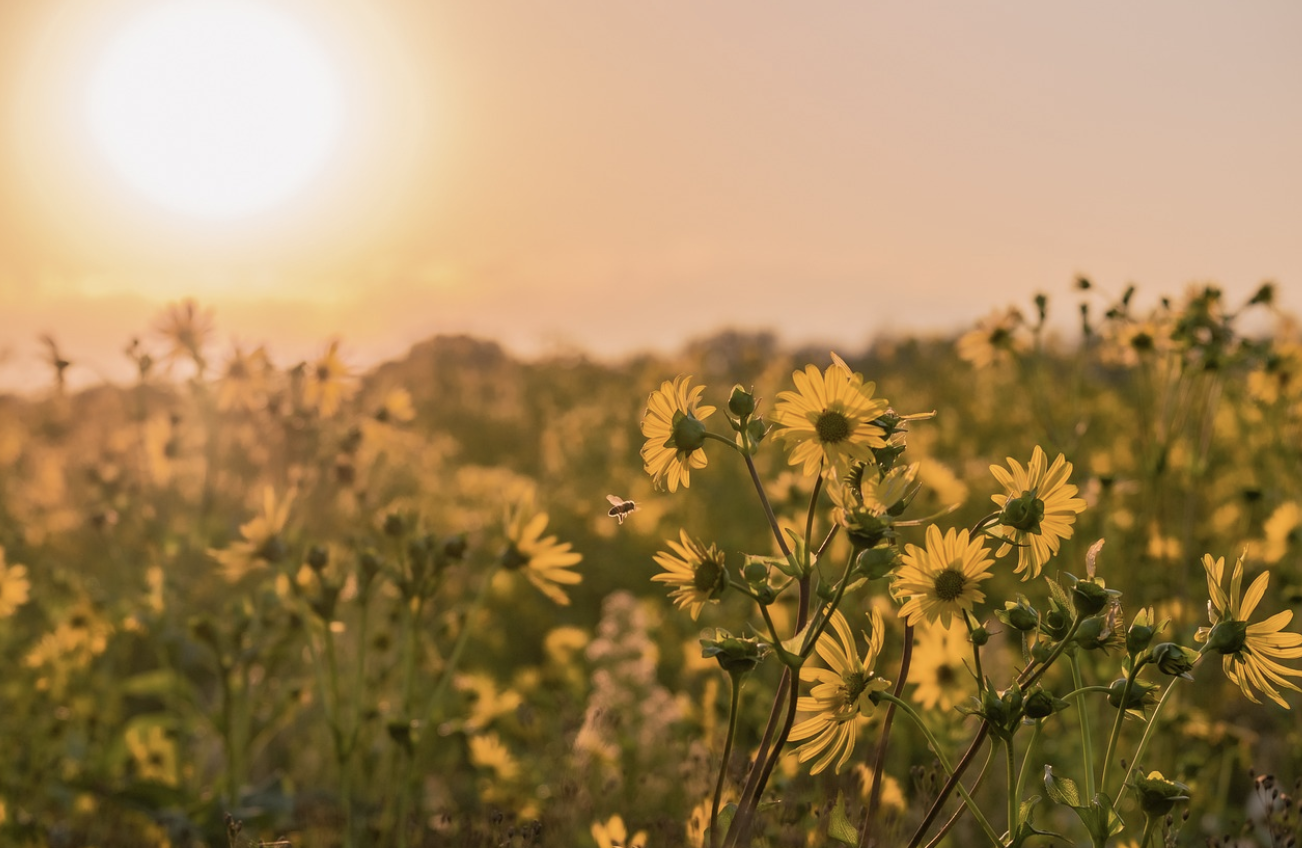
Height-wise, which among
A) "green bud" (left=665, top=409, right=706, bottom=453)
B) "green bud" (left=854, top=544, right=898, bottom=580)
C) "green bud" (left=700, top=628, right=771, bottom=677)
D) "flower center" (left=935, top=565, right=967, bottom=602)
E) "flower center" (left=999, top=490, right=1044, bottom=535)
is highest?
"green bud" (left=665, top=409, right=706, bottom=453)

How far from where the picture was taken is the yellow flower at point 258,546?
2.28 meters

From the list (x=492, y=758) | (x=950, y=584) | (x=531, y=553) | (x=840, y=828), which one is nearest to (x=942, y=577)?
(x=950, y=584)

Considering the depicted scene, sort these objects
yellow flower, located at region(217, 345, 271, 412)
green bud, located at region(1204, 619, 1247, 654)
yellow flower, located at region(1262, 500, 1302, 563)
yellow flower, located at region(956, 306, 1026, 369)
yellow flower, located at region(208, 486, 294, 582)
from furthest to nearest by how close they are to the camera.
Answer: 1. yellow flower, located at region(956, 306, 1026, 369)
2. yellow flower, located at region(217, 345, 271, 412)
3. yellow flower, located at region(1262, 500, 1302, 563)
4. yellow flower, located at region(208, 486, 294, 582)
5. green bud, located at region(1204, 619, 1247, 654)

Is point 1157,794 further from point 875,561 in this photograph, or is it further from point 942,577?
point 875,561

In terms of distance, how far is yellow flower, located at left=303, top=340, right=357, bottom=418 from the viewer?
10.3ft

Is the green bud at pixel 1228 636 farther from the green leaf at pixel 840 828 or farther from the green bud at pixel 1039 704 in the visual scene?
the green leaf at pixel 840 828

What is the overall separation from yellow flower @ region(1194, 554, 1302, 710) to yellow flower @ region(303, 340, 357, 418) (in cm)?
246

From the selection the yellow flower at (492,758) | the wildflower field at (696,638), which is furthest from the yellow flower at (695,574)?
the yellow flower at (492,758)

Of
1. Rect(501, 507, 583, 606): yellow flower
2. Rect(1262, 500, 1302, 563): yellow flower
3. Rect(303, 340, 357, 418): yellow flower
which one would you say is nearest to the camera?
Rect(501, 507, 583, 606): yellow flower

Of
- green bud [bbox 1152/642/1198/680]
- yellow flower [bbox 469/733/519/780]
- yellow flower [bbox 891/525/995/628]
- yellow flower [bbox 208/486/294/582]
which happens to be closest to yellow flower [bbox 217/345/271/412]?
yellow flower [bbox 208/486/294/582]

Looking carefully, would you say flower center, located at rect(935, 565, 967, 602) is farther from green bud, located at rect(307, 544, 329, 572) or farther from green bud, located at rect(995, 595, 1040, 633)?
green bud, located at rect(307, 544, 329, 572)

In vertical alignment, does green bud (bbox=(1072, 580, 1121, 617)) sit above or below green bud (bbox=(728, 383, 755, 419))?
below

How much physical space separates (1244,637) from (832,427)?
61cm

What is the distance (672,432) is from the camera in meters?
1.43
